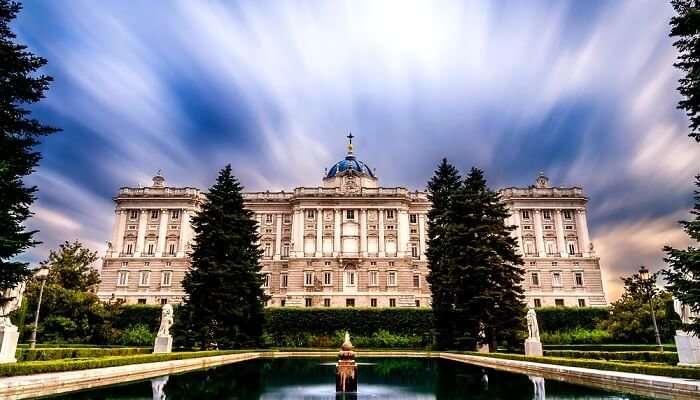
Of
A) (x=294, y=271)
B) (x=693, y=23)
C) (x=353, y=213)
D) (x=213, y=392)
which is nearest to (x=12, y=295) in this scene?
(x=213, y=392)

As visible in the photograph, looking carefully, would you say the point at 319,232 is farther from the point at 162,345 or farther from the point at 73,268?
the point at 162,345

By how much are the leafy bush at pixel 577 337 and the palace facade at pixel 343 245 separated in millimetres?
Result: 22910

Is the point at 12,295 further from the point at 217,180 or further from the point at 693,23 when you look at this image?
the point at 693,23

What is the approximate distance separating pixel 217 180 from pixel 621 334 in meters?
32.7

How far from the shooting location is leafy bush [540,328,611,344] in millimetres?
34500

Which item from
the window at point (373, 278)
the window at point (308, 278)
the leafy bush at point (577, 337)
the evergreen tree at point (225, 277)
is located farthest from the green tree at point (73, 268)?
the leafy bush at point (577, 337)

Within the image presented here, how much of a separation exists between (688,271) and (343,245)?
5110 cm

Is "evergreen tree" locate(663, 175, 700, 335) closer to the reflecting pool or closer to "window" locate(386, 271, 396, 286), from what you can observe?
the reflecting pool

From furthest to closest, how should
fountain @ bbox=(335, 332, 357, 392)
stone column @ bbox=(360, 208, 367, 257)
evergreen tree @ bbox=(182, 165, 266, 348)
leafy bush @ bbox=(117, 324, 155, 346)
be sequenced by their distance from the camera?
stone column @ bbox=(360, 208, 367, 257), leafy bush @ bbox=(117, 324, 155, 346), evergreen tree @ bbox=(182, 165, 266, 348), fountain @ bbox=(335, 332, 357, 392)

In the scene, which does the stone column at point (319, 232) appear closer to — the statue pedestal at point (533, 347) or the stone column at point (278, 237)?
the stone column at point (278, 237)

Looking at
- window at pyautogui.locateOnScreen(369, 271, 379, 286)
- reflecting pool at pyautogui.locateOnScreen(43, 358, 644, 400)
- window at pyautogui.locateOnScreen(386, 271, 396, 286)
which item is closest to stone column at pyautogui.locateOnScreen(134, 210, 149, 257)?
window at pyautogui.locateOnScreen(369, 271, 379, 286)

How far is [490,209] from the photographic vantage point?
1216 inches

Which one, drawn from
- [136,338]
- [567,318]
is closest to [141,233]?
[136,338]

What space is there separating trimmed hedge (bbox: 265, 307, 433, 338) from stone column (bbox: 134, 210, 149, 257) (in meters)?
32.8
